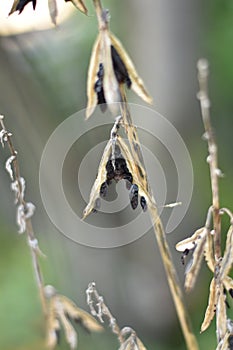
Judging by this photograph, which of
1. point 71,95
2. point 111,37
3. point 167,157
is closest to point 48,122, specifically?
point 71,95

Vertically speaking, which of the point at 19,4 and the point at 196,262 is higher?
the point at 19,4

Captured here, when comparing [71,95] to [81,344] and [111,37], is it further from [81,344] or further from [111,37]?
[111,37]

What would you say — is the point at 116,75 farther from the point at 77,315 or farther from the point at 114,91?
the point at 77,315

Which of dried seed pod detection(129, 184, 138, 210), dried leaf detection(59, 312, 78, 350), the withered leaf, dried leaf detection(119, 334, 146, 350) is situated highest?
the withered leaf

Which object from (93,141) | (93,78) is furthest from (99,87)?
(93,141)

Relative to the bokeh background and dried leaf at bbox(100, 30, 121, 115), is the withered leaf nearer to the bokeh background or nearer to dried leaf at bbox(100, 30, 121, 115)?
dried leaf at bbox(100, 30, 121, 115)

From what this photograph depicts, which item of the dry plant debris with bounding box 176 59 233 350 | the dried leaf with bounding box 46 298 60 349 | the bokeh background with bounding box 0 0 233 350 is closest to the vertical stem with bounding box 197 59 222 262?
the dry plant debris with bounding box 176 59 233 350
